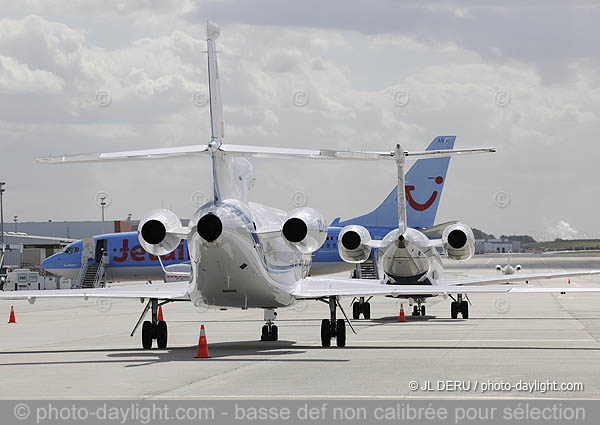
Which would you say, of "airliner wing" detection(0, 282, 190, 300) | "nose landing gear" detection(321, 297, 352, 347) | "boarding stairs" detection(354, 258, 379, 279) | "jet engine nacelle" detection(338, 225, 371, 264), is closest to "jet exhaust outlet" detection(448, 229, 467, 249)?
"jet engine nacelle" detection(338, 225, 371, 264)

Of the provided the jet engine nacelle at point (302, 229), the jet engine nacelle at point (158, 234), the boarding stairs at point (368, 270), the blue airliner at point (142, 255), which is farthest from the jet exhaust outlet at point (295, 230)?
the blue airliner at point (142, 255)

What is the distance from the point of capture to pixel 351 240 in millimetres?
34562

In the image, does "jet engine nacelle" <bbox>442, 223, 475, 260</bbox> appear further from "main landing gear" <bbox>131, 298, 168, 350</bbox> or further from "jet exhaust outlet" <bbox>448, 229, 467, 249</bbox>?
"main landing gear" <bbox>131, 298, 168, 350</bbox>

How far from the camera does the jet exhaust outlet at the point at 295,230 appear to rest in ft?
72.5

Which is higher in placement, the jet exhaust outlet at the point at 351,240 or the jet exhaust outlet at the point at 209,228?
the jet exhaust outlet at the point at 351,240

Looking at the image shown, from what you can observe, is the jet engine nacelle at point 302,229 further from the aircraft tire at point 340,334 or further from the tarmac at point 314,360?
the aircraft tire at point 340,334

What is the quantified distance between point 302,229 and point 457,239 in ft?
39.3

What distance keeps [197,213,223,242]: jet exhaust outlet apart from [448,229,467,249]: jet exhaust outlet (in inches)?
523

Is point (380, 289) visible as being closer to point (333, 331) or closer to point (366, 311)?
point (333, 331)

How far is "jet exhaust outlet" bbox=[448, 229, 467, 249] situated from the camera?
3291cm

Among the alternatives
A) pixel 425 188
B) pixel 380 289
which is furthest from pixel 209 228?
pixel 425 188

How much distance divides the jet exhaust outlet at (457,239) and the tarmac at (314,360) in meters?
2.69
